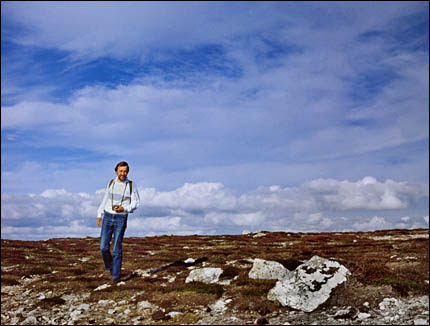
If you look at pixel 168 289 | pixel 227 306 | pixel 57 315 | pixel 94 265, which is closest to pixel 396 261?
pixel 227 306

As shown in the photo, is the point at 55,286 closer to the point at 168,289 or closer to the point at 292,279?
the point at 168,289

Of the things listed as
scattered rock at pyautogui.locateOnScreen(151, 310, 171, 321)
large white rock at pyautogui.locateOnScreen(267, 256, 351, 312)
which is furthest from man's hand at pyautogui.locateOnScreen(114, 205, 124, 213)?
large white rock at pyautogui.locateOnScreen(267, 256, 351, 312)

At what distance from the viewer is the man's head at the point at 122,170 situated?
653 inches

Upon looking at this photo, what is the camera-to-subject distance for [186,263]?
897 inches

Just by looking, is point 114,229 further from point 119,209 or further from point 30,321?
point 30,321

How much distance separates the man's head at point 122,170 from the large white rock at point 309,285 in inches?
308

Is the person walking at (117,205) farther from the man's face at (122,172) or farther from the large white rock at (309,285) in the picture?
the large white rock at (309,285)

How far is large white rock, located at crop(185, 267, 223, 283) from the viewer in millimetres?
17250

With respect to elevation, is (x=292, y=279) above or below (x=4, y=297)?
above

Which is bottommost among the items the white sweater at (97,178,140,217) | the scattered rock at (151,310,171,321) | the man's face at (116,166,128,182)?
the scattered rock at (151,310,171,321)

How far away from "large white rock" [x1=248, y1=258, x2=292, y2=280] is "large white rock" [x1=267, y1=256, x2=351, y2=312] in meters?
1.95

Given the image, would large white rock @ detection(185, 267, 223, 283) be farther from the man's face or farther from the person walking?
the man's face

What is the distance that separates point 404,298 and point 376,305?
131 centimetres

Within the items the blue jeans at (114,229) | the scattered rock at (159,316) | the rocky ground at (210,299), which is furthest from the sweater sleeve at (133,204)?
the scattered rock at (159,316)
